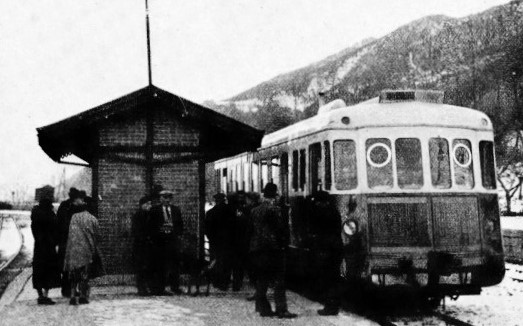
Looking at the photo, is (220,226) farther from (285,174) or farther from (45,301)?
(45,301)

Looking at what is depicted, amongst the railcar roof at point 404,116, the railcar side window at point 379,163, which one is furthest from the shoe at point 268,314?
the railcar roof at point 404,116

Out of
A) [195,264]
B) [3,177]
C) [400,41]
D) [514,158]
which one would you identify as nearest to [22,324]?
[195,264]

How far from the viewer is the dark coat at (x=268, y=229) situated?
325 inches

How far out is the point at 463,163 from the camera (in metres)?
9.57

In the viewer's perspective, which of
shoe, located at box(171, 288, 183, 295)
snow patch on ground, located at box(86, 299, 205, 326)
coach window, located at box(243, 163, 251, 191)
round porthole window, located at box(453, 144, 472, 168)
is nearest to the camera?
snow patch on ground, located at box(86, 299, 205, 326)

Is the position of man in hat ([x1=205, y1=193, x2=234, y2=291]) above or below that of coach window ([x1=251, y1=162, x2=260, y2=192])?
below

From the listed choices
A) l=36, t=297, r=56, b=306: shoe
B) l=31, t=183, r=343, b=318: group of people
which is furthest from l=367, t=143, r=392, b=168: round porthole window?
l=36, t=297, r=56, b=306: shoe

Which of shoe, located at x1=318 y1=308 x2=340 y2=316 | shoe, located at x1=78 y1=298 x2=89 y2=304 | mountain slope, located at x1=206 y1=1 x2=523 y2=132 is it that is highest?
mountain slope, located at x1=206 y1=1 x2=523 y2=132

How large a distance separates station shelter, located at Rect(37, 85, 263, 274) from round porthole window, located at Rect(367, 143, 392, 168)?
229 centimetres

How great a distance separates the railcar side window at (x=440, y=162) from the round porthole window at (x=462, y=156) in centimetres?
14

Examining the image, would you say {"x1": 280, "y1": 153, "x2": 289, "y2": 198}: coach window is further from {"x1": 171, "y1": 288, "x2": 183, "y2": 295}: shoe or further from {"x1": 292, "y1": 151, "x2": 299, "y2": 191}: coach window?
{"x1": 171, "y1": 288, "x2": 183, "y2": 295}: shoe

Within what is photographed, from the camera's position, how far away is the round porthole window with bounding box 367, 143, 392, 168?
31.1 feet

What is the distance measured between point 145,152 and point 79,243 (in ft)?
8.75

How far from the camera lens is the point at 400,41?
544 feet
